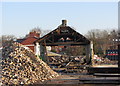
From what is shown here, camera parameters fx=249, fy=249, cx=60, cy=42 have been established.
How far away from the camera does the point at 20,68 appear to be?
19.4 m

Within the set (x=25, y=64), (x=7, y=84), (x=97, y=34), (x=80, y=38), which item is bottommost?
(x=7, y=84)

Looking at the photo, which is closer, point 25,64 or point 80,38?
point 25,64

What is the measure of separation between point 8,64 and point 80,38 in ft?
39.0

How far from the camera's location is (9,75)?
1806 centimetres

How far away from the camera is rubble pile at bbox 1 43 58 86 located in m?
17.8

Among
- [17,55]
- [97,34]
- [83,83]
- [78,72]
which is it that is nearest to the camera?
[83,83]

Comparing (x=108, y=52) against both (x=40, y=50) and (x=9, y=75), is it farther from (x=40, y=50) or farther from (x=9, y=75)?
(x=9, y=75)

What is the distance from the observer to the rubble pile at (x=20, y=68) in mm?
17781

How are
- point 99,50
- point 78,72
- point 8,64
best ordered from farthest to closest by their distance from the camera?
1. point 99,50
2. point 78,72
3. point 8,64

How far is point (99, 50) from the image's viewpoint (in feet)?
201

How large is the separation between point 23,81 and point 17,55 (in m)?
4.28

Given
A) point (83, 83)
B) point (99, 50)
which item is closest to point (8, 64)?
point (83, 83)

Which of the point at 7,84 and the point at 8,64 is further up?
the point at 8,64

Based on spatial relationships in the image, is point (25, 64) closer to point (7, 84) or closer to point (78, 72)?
point (7, 84)
